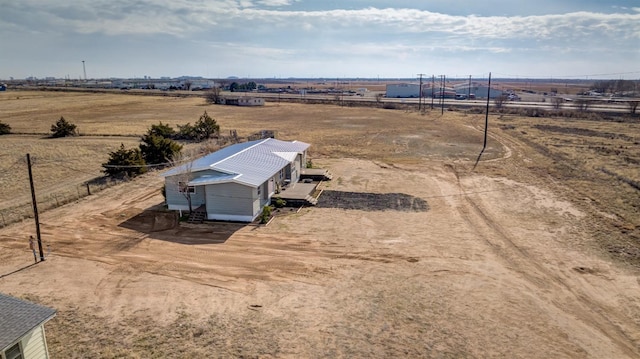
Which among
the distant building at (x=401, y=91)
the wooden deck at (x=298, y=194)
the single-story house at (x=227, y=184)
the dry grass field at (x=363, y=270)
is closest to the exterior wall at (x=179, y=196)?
the single-story house at (x=227, y=184)

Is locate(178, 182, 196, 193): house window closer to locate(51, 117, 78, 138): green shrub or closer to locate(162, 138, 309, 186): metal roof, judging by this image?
locate(162, 138, 309, 186): metal roof

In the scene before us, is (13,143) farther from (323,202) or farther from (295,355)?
(295,355)

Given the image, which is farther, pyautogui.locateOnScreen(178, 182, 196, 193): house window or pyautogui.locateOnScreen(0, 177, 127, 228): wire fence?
pyautogui.locateOnScreen(178, 182, 196, 193): house window

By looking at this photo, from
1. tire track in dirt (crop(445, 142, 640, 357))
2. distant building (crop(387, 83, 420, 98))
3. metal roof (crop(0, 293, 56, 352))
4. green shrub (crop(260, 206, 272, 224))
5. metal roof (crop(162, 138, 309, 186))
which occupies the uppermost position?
distant building (crop(387, 83, 420, 98))

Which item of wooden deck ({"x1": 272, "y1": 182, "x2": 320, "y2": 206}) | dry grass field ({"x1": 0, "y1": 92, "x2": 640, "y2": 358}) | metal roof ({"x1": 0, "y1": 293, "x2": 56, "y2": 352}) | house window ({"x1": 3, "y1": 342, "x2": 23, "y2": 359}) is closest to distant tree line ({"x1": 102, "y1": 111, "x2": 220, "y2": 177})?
dry grass field ({"x1": 0, "y1": 92, "x2": 640, "y2": 358})

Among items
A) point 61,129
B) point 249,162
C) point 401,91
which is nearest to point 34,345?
point 249,162

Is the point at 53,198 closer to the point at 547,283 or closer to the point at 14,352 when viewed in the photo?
the point at 14,352

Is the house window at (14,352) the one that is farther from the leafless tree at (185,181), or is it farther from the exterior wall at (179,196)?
the exterior wall at (179,196)
